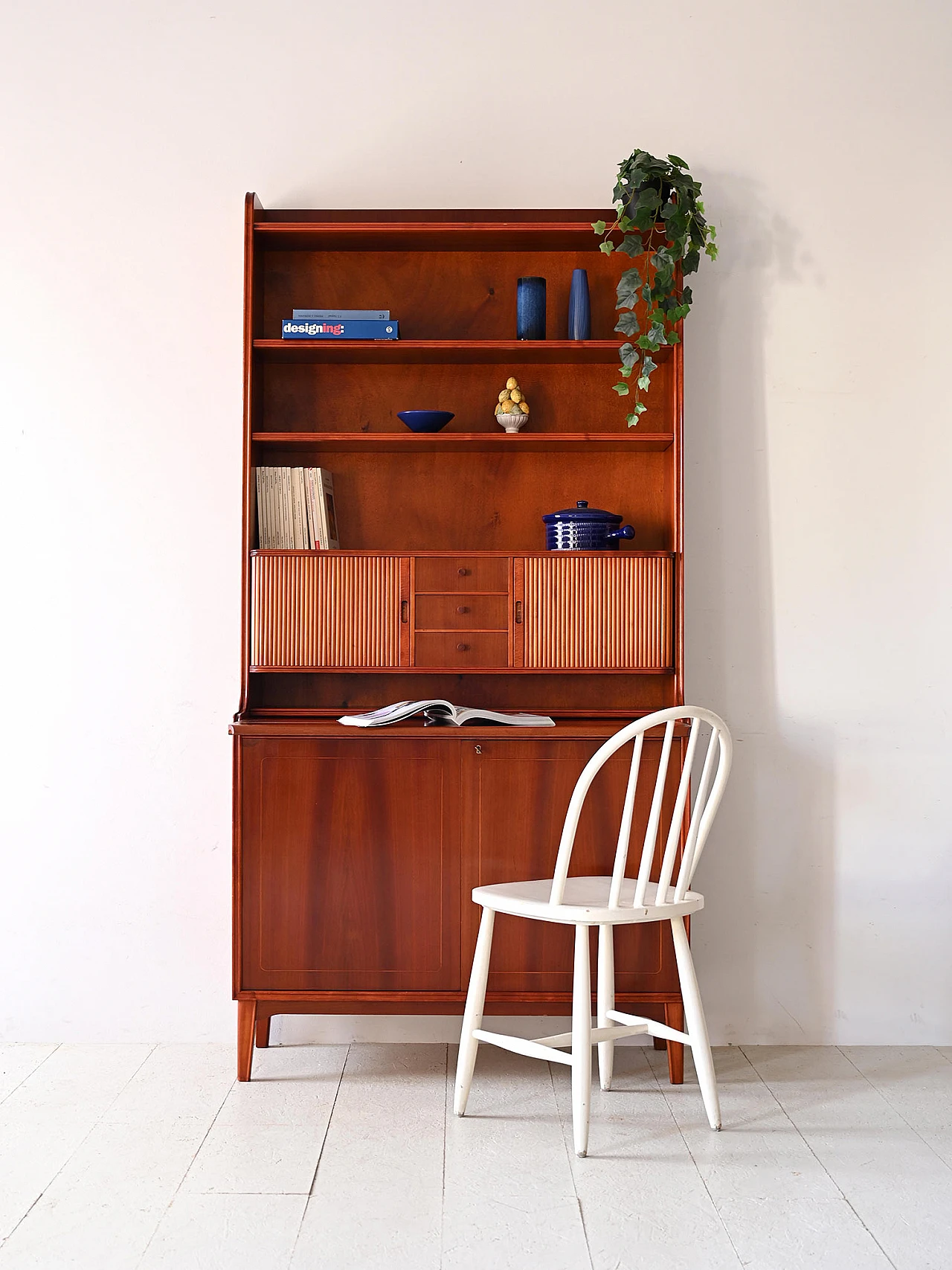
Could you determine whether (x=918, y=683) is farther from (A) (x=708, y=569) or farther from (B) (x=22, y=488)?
(B) (x=22, y=488)

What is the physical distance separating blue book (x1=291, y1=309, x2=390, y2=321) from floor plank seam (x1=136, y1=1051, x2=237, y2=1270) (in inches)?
72.8

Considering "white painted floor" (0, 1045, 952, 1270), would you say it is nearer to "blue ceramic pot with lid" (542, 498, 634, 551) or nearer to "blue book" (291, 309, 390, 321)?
"blue ceramic pot with lid" (542, 498, 634, 551)

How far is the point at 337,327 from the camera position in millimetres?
2732

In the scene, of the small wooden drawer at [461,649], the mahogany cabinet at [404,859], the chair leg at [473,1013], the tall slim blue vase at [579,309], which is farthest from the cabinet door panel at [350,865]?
the tall slim blue vase at [579,309]

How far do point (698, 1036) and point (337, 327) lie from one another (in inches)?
72.8

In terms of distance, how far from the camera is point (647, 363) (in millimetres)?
2680

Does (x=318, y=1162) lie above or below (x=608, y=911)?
below

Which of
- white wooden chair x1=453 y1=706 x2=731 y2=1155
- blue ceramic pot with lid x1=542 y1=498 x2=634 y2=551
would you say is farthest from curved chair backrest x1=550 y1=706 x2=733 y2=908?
blue ceramic pot with lid x1=542 y1=498 x2=634 y2=551

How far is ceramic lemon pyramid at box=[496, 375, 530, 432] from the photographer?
2803 millimetres

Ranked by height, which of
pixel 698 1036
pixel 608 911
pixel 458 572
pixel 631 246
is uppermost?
pixel 631 246

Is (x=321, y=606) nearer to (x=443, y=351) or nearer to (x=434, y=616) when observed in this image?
(x=434, y=616)

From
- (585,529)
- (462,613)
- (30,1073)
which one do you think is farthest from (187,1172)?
(585,529)

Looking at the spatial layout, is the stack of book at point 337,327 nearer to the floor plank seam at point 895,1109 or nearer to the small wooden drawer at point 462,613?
the small wooden drawer at point 462,613

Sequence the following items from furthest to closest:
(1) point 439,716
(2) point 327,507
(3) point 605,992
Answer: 1. (2) point 327,507
2. (1) point 439,716
3. (3) point 605,992
